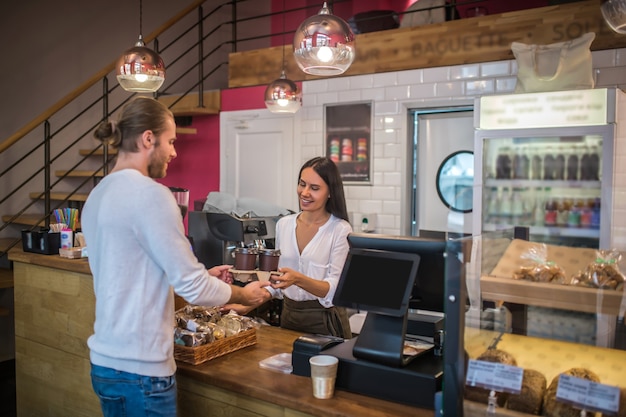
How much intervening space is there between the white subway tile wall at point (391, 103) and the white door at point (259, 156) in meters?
0.23

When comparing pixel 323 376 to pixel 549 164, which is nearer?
pixel 323 376

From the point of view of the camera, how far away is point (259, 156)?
6.07 meters

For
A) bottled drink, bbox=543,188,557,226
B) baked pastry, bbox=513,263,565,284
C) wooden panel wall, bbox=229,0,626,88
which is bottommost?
baked pastry, bbox=513,263,565,284

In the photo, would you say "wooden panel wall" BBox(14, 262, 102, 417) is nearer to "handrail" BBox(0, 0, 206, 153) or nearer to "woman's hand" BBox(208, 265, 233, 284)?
"woman's hand" BBox(208, 265, 233, 284)

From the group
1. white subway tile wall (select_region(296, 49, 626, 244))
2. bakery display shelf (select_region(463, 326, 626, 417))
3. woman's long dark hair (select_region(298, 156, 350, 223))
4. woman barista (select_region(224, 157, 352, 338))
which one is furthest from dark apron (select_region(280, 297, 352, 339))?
white subway tile wall (select_region(296, 49, 626, 244))

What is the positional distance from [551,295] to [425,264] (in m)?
0.39

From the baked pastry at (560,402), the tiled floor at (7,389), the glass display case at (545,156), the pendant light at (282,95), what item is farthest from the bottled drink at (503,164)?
the tiled floor at (7,389)

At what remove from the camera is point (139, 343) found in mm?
1916

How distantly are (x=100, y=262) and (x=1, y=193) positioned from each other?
15.0ft

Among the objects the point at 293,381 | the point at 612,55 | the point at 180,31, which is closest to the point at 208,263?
the point at 293,381

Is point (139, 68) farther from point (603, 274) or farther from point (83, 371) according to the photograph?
point (603, 274)

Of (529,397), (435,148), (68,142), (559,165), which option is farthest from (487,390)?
(68,142)

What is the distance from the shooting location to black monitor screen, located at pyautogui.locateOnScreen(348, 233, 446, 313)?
1955 mm

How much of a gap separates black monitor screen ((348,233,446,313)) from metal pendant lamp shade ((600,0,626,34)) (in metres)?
1.61
